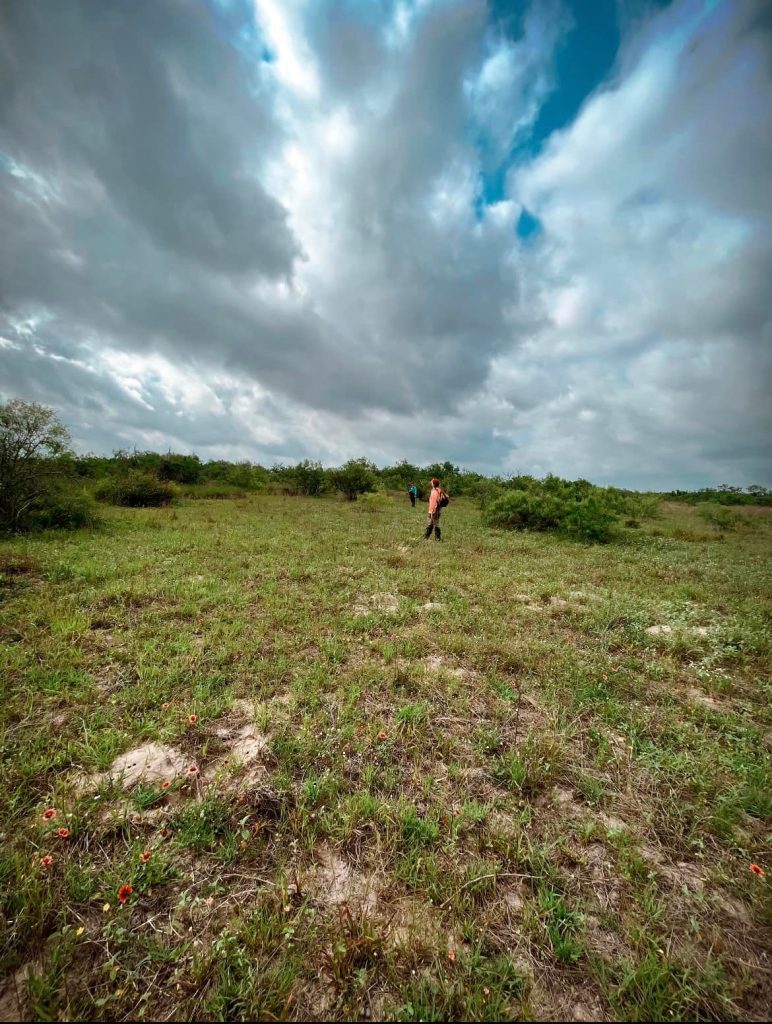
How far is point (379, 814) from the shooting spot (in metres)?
2.85

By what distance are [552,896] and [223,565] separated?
340 inches

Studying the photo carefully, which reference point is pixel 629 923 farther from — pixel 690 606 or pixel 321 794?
pixel 690 606

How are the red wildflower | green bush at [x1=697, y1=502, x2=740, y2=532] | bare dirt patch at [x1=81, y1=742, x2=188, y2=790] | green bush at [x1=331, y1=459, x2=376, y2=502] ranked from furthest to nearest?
1. green bush at [x1=331, y1=459, x2=376, y2=502]
2. green bush at [x1=697, y1=502, x2=740, y2=532]
3. bare dirt patch at [x1=81, y1=742, x2=188, y2=790]
4. the red wildflower

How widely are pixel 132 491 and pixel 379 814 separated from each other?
88.3 ft

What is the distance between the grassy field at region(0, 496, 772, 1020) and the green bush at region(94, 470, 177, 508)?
2047 cm

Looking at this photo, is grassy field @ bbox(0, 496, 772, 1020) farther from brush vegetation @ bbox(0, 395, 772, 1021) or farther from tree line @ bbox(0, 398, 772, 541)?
tree line @ bbox(0, 398, 772, 541)

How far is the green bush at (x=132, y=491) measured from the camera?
24.1m

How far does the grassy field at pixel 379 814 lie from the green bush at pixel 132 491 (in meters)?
20.5

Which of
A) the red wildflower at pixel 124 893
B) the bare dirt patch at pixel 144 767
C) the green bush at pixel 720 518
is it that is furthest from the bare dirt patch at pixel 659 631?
the green bush at pixel 720 518

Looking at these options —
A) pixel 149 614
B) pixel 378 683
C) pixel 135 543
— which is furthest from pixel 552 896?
pixel 135 543

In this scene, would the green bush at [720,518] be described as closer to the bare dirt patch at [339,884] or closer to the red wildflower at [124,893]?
the bare dirt patch at [339,884]

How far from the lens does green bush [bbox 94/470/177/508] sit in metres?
24.1

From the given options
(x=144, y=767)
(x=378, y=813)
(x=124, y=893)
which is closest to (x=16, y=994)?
(x=124, y=893)

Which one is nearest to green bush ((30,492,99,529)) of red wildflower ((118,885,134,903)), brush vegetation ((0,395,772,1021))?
brush vegetation ((0,395,772,1021))
